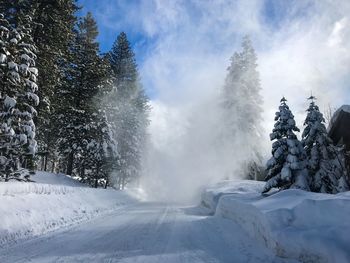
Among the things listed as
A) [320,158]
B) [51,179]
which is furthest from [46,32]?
[320,158]

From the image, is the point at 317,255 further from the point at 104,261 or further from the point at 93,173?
the point at 93,173

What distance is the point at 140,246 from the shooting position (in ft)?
30.9

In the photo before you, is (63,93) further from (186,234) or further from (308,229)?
(308,229)

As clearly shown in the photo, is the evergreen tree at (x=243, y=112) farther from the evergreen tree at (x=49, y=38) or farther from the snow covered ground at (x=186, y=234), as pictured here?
the snow covered ground at (x=186, y=234)

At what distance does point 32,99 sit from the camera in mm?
18547

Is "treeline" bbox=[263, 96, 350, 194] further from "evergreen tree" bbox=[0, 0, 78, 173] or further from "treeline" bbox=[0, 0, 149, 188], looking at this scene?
"evergreen tree" bbox=[0, 0, 78, 173]

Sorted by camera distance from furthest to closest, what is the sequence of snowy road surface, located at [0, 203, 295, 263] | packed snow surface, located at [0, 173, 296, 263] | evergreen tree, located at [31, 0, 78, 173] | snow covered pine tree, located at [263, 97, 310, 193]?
evergreen tree, located at [31, 0, 78, 173], snow covered pine tree, located at [263, 97, 310, 193], packed snow surface, located at [0, 173, 296, 263], snowy road surface, located at [0, 203, 295, 263]

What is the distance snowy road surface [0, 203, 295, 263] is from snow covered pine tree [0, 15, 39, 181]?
20.5 ft

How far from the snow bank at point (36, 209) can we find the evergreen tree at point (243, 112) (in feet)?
75.3

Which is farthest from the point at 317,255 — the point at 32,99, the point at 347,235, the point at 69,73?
the point at 69,73

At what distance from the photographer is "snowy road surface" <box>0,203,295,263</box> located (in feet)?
26.5

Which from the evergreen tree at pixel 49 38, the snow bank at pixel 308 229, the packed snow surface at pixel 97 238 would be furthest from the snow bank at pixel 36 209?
the snow bank at pixel 308 229

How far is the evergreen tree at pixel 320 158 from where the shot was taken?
753 inches

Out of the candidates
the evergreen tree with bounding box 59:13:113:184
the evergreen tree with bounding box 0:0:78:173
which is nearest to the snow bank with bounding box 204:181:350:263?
the evergreen tree with bounding box 0:0:78:173
